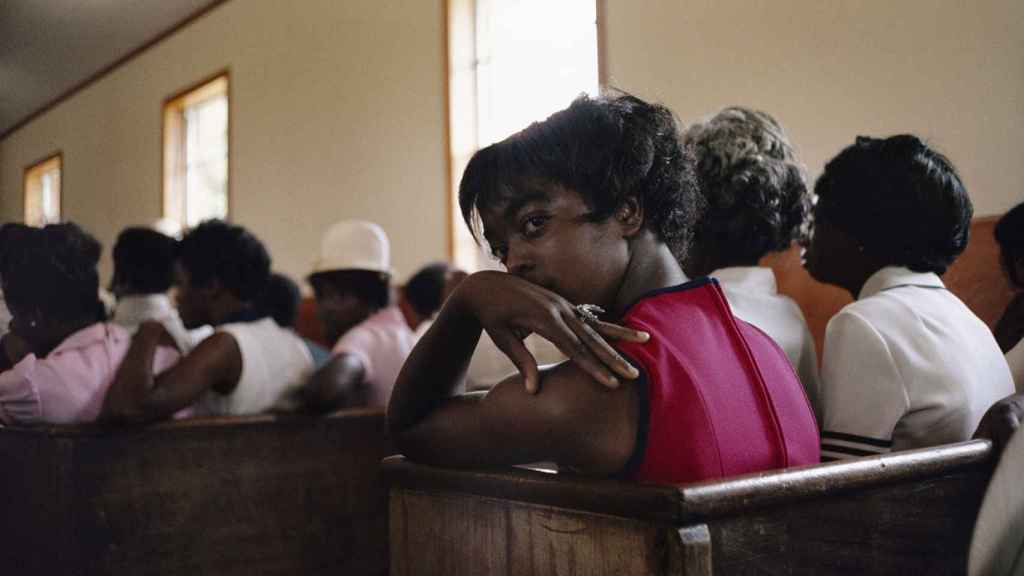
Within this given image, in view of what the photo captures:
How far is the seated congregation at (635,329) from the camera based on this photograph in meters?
1.05

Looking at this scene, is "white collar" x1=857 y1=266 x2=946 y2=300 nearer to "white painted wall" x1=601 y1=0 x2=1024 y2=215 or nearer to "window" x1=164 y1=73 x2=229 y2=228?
"white painted wall" x1=601 y1=0 x2=1024 y2=215

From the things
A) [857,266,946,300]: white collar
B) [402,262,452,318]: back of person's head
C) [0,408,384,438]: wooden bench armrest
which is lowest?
[0,408,384,438]: wooden bench armrest

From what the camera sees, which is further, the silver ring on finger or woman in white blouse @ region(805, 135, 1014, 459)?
woman in white blouse @ region(805, 135, 1014, 459)

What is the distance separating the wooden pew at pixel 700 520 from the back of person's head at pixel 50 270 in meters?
1.45

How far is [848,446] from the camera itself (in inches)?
60.6

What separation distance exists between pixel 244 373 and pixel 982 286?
2.34 metres

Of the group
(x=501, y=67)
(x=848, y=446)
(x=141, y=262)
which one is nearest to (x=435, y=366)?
(x=848, y=446)

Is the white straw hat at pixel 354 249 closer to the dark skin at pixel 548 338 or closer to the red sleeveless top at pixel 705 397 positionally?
the dark skin at pixel 548 338

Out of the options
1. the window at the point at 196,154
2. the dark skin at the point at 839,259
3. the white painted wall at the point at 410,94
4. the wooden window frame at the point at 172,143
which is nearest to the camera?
the dark skin at the point at 839,259

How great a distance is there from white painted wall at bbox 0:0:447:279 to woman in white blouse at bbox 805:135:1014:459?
3464 mm

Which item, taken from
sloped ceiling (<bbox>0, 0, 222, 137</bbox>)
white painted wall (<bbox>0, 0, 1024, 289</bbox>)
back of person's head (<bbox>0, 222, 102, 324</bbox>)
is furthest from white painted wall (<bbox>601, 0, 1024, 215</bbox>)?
sloped ceiling (<bbox>0, 0, 222, 137</bbox>)

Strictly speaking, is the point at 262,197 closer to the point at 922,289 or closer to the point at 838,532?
the point at 922,289

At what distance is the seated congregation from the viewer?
3.45 ft

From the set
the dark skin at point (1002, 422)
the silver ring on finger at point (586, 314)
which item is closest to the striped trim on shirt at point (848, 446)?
the dark skin at point (1002, 422)
